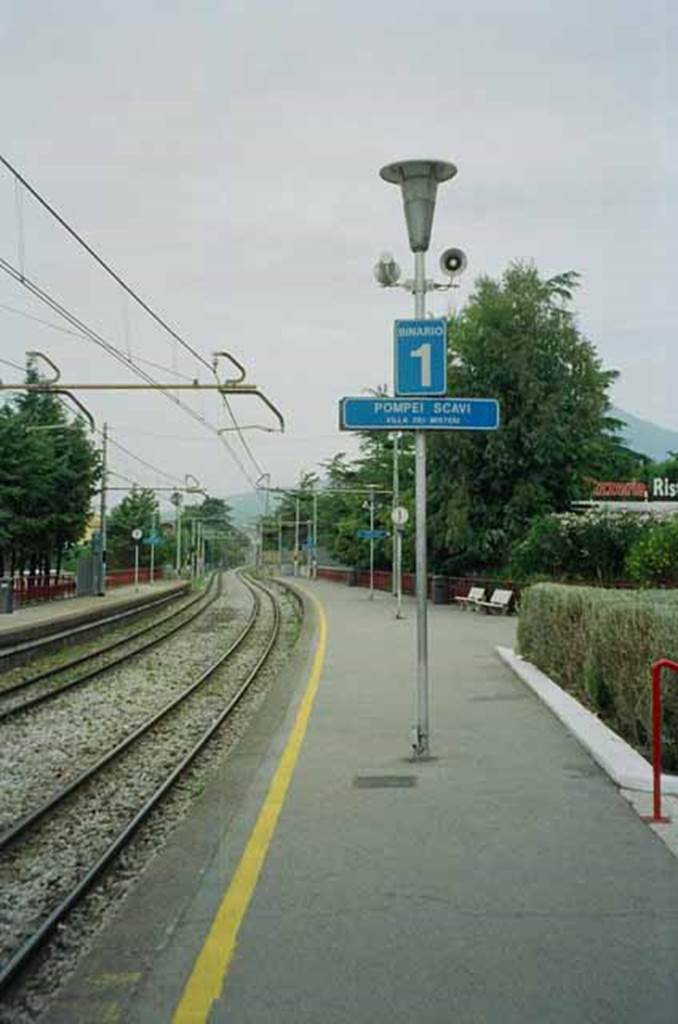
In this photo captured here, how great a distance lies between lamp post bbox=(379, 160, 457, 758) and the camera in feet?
31.4

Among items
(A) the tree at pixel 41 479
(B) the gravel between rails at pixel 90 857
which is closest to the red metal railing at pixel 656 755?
(B) the gravel between rails at pixel 90 857

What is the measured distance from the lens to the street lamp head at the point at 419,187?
956cm

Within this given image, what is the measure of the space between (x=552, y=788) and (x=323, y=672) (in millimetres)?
8823

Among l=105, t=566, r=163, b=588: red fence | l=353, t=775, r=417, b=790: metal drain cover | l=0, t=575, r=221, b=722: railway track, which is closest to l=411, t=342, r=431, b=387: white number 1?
l=353, t=775, r=417, b=790: metal drain cover

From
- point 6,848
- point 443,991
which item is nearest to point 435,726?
point 6,848

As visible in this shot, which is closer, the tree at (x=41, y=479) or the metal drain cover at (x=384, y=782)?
the metal drain cover at (x=384, y=782)

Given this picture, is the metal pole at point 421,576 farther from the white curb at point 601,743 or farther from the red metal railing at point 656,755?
the red metal railing at point 656,755

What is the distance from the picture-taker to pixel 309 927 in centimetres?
514

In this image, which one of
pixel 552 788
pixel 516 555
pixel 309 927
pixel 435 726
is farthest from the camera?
Result: pixel 516 555

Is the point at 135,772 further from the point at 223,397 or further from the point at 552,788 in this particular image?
the point at 223,397

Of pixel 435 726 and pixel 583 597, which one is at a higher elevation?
pixel 583 597

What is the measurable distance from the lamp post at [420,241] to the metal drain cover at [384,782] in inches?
32.8

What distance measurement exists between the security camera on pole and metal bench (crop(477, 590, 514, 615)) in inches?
914

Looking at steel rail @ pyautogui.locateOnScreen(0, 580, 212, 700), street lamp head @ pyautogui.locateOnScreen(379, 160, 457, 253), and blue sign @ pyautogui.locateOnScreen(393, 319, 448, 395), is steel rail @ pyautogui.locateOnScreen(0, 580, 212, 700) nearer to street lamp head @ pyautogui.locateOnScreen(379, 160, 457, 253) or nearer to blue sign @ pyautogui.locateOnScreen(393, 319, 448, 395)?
blue sign @ pyautogui.locateOnScreen(393, 319, 448, 395)
